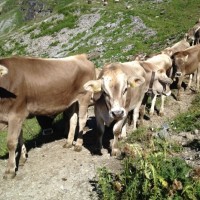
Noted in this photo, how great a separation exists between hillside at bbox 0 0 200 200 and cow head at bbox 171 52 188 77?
1071 mm

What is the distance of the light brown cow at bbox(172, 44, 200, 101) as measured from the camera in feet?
54.6

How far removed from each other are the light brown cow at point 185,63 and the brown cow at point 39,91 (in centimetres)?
613

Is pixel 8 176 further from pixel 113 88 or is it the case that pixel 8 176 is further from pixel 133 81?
pixel 133 81

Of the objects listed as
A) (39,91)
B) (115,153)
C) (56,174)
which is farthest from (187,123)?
(39,91)

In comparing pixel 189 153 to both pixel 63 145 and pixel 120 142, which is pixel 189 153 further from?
pixel 63 145

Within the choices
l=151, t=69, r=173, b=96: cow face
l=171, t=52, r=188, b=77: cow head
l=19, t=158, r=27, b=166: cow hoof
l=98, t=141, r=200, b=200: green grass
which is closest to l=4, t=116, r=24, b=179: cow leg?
l=19, t=158, r=27, b=166: cow hoof

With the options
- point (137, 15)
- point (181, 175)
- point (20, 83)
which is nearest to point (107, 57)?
point (137, 15)

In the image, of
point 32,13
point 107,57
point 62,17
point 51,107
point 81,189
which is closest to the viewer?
point 81,189

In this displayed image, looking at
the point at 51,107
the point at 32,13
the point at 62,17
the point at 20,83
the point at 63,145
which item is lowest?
the point at 32,13

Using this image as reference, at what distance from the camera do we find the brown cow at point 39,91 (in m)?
9.54

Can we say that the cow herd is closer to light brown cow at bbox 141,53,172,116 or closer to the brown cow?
the brown cow

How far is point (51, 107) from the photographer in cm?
1053

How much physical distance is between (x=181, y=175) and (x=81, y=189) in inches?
103

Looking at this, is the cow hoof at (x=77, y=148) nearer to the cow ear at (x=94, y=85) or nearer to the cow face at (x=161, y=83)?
the cow ear at (x=94, y=85)
